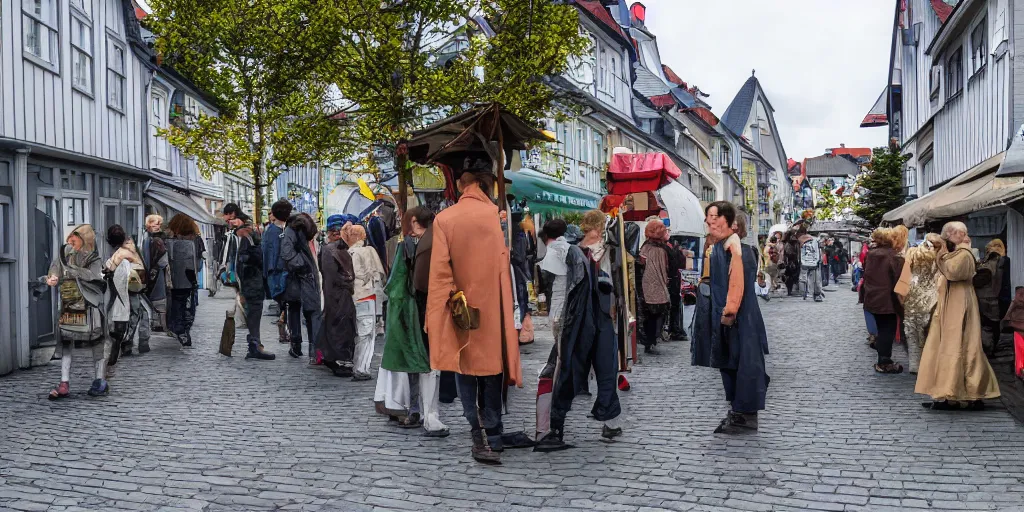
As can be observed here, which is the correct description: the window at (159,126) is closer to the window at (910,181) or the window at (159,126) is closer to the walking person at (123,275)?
the walking person at (123,275)

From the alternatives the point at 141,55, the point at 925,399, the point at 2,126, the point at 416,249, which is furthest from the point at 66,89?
the point at 925,399

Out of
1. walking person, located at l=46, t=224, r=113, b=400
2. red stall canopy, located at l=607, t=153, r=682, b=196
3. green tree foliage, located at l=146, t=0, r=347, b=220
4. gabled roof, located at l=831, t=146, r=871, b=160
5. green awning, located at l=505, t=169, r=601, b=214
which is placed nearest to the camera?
walking person, located at l=46, t=224, r=113, b=400

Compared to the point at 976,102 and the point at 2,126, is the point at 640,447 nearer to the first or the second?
the point at 2,126

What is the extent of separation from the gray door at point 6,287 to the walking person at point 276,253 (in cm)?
278

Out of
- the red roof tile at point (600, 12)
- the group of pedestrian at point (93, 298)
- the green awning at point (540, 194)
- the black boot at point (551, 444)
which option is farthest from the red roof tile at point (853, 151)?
the black boot at point (551, 444)

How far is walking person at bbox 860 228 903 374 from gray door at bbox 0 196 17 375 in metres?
9.29

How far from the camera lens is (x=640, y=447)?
7.09 m

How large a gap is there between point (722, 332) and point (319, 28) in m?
12.5

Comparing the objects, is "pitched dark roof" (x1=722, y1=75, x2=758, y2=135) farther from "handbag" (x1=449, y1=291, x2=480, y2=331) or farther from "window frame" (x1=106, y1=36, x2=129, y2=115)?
Answer: "handbag" (x1=449, y1=291, x2=480, y2=331)

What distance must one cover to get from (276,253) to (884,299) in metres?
6.67

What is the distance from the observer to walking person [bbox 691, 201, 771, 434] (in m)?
7.50

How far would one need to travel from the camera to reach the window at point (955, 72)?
19578 mm

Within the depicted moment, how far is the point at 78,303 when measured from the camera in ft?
30.7

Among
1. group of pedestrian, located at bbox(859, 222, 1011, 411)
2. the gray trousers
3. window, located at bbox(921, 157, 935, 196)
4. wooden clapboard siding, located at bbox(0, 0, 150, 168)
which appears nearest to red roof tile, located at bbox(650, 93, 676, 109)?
window, located at bbox(921, 157, 935, 196)
